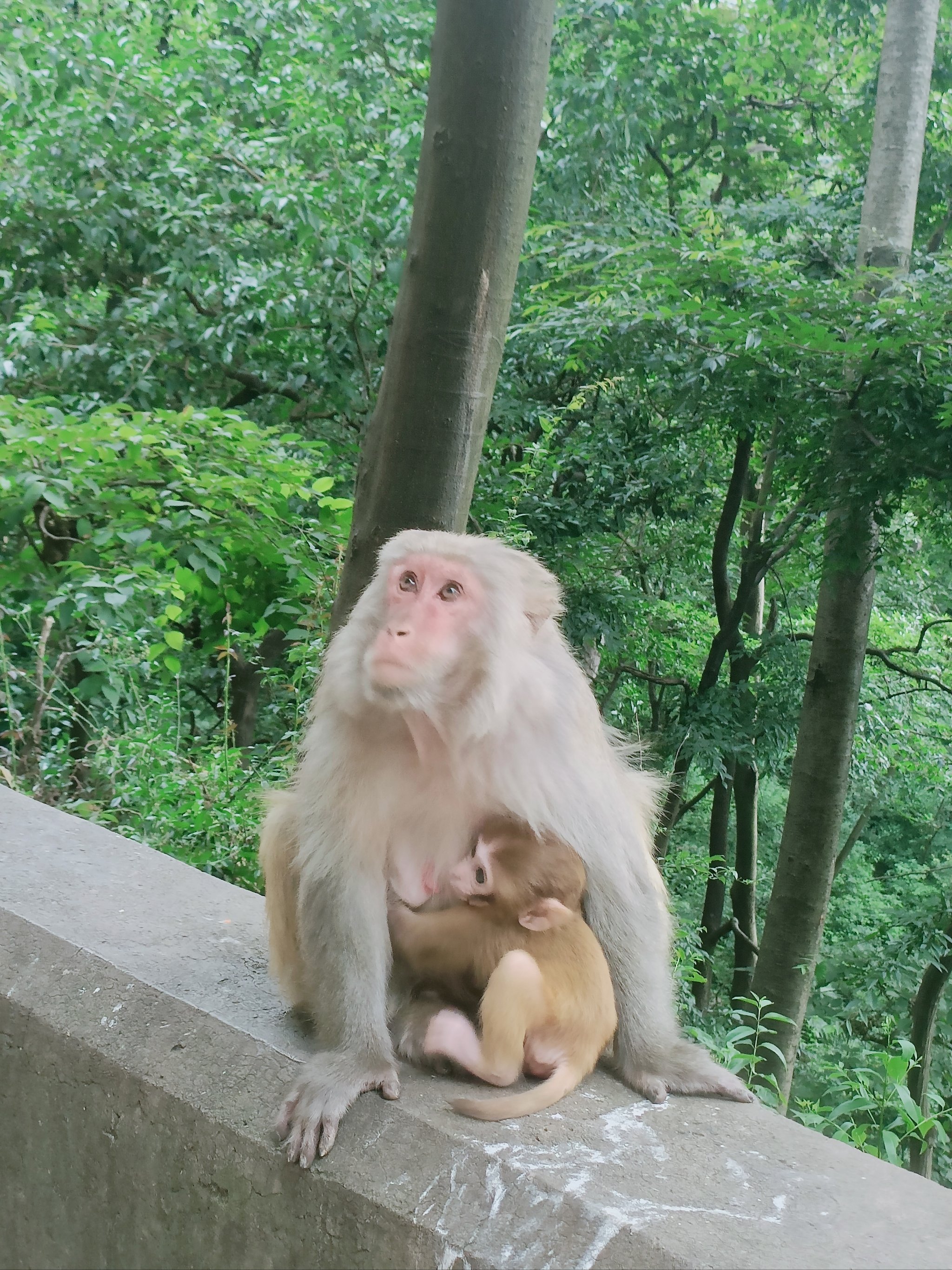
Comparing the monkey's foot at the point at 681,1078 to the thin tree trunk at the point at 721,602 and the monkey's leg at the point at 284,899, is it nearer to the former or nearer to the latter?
the monkey's leg at the point at 284,899

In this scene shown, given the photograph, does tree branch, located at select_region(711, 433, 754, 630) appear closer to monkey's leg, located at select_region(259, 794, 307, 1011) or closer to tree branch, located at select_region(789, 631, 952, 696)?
tree branch, located at select_region(789, 631, 952, 696)

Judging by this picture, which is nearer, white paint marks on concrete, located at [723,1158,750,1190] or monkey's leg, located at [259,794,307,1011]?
white paint marks on concrete, located at [723,1158,750,1190]

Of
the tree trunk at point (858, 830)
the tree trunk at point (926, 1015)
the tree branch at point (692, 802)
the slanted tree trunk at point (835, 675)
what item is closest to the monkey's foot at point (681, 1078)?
the slanted tree trunk at point (835, 675)

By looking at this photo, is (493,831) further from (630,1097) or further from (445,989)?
(630,1097)

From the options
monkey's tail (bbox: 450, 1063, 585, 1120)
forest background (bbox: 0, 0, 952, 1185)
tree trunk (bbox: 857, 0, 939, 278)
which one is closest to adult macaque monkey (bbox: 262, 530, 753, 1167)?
monkey's tail (bbox: 450, 1063, 585, 1120)

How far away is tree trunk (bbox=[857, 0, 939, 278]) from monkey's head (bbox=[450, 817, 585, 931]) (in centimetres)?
433

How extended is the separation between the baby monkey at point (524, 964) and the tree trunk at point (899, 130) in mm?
4359

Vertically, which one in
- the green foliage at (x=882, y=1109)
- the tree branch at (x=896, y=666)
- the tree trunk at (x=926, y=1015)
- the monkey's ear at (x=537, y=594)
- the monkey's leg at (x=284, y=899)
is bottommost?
the tree trunk at (x=926, y=1015)

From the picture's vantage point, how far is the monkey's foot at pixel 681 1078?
183 cm

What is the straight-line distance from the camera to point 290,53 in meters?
6.42

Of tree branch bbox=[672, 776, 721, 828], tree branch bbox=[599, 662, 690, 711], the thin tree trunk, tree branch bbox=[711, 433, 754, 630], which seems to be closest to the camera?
the thin tree trunk

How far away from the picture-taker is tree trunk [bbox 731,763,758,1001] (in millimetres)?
8305

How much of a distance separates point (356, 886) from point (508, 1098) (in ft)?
1.40

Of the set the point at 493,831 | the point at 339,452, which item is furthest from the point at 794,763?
the point at 493,831
